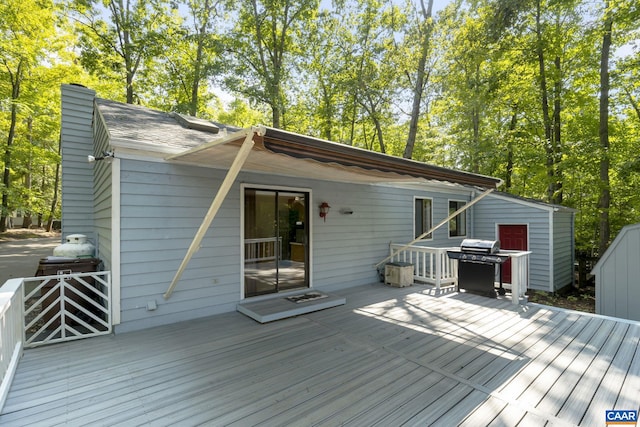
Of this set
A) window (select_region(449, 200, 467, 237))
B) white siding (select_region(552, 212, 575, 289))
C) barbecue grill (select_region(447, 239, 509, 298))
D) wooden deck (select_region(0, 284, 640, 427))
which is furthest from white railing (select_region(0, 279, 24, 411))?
white siding (select_region(552, 212, 575, 289))

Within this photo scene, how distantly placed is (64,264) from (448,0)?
1314cm

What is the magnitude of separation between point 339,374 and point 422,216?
6037 mm

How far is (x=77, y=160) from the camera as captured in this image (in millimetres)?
6004

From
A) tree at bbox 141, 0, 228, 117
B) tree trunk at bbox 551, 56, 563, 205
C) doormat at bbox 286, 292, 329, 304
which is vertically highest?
tree at bbox 141, 0, 228, 117

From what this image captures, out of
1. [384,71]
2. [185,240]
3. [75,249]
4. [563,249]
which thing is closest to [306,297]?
[185,240]

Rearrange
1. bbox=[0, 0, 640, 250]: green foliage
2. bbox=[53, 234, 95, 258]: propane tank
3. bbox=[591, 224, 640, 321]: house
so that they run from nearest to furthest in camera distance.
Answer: bbox=[53, 234, 95, 258]: propane tank → bbox=[591, 224, 640, 321]: house → bbox=[0, 0, 640, 250]: green foliage

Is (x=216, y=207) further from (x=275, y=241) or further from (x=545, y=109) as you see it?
(x=545, y=109)

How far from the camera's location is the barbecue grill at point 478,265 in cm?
525

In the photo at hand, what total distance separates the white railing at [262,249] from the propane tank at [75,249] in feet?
8.01

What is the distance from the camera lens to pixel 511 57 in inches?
412

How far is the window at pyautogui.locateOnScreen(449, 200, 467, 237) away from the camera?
29.0 ft

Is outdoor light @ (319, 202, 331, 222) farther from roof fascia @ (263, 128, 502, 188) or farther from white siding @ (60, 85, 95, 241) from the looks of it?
white siding @ (60, 85, 95, 241)

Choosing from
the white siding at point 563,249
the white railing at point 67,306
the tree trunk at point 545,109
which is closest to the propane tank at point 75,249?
the white railing at point 67,306

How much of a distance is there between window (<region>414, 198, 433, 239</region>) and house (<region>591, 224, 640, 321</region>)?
11.6 feet
